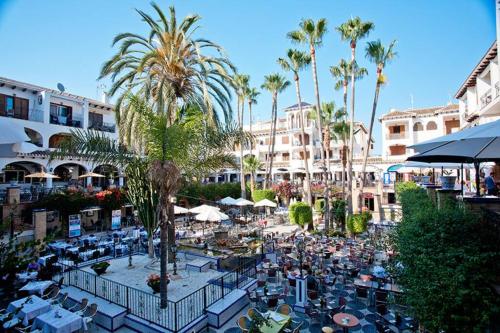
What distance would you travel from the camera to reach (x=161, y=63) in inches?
635

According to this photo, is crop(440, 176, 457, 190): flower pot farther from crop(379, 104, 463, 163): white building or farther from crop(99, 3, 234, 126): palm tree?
crop(379, 104, 463, 163): white building

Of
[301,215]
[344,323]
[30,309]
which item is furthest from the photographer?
[301,215]

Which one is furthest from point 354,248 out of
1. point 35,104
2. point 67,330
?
point 35,104

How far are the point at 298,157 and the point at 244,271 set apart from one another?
136 ft

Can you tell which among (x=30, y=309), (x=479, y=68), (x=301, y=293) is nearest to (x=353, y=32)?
(x=479, y=68)

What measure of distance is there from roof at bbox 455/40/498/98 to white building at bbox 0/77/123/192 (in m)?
30.2

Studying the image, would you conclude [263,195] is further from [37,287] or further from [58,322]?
[58,322]

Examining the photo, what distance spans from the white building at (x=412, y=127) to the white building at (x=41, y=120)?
127 feet

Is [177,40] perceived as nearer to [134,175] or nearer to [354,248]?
[134,175]

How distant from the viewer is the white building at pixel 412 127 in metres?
41.0

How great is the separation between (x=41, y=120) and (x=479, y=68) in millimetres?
38971

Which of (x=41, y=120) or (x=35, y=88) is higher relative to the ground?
(x=35, y=88)

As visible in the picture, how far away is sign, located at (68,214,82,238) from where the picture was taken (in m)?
20.8

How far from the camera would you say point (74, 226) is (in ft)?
69.3
